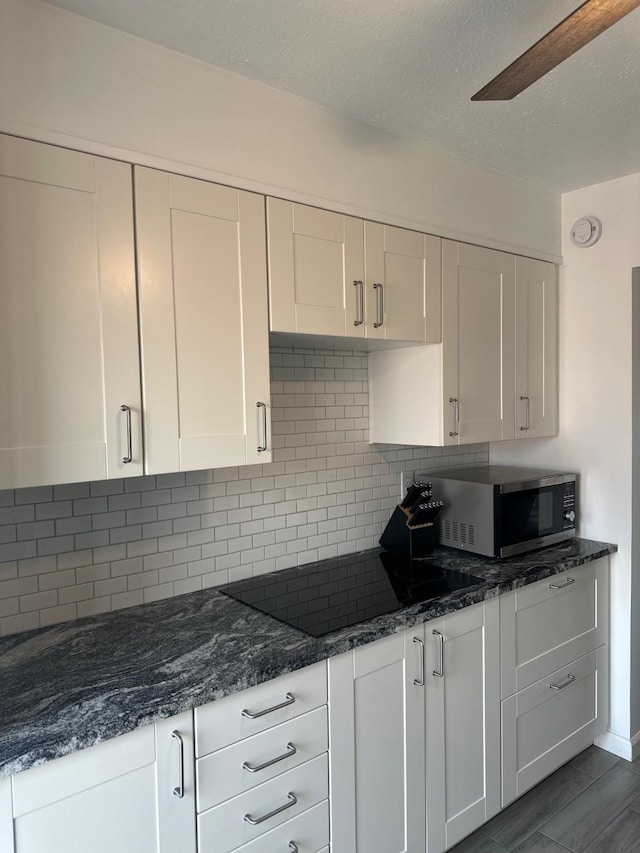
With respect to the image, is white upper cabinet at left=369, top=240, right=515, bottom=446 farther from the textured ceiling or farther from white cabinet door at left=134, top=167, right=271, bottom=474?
white cabinet door at left=134, top=167, right=271, bottom=474

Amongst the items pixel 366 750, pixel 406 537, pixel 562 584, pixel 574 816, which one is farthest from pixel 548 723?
pixel 366 750

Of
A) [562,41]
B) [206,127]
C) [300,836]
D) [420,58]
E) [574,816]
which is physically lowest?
[574,816]

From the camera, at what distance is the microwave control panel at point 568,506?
267 cm

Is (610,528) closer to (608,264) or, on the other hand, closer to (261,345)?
(608,264)

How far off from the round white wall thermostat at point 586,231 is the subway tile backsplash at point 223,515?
1.15 metres

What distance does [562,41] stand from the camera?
3.71ft

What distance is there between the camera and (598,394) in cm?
272

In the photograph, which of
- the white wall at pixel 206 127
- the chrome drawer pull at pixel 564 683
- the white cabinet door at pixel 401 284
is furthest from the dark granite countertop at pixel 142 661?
the white wall at pixel 206 127

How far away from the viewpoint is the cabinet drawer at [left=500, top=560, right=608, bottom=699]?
2234mm

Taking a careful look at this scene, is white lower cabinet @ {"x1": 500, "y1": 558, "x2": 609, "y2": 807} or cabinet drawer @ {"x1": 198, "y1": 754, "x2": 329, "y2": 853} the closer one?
cabinet drawer @ {"x1": 198, "y1": 754, "x2": 329, "y2": 853}

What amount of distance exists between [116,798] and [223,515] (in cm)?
99

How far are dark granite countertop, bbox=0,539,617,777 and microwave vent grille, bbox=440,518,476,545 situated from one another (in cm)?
38

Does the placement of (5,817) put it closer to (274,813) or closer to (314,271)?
(274,813)

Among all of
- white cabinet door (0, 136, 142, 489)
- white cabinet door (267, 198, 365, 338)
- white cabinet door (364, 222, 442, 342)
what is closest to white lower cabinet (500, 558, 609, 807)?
white cabinet door (364, 222, 442, 342)
